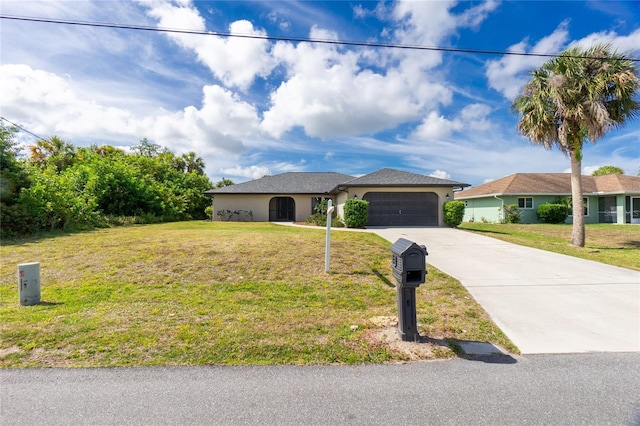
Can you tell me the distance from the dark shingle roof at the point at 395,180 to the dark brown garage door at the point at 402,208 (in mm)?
710

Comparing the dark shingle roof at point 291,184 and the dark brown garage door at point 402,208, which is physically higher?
the dark shingle roof at point 291,184

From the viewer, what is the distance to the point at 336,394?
2701mm

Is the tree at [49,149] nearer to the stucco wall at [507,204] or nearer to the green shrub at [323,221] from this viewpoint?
the green shrub at [323,221]

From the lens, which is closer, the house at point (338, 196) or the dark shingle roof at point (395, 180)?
the dark shingle roof at point (395, 180)

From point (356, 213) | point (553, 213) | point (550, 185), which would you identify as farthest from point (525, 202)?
point (356, 213)

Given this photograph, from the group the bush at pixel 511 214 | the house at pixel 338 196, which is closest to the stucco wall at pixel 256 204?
the house at pixel 338 196

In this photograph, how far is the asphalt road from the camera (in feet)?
7.88

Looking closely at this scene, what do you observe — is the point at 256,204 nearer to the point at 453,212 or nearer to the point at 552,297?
the point at 453,212

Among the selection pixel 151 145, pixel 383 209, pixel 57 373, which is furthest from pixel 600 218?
pixel 151 145

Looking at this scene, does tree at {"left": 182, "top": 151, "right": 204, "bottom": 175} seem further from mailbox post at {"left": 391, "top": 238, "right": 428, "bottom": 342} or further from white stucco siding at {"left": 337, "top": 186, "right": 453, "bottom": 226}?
mailbox post at {"left": 391, "top": 238, "right": 428, "bottom": 342}

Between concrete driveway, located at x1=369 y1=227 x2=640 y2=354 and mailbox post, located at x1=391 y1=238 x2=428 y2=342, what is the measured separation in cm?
138

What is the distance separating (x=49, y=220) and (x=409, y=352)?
54.3 feet

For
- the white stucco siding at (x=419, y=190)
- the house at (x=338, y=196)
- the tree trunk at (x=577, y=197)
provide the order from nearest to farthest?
the tree trunk at (x=577, y=197)
the white stucco siding at (x=419, y=190)
the house at (x=338, y=196)

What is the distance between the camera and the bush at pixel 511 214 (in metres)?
23.0
